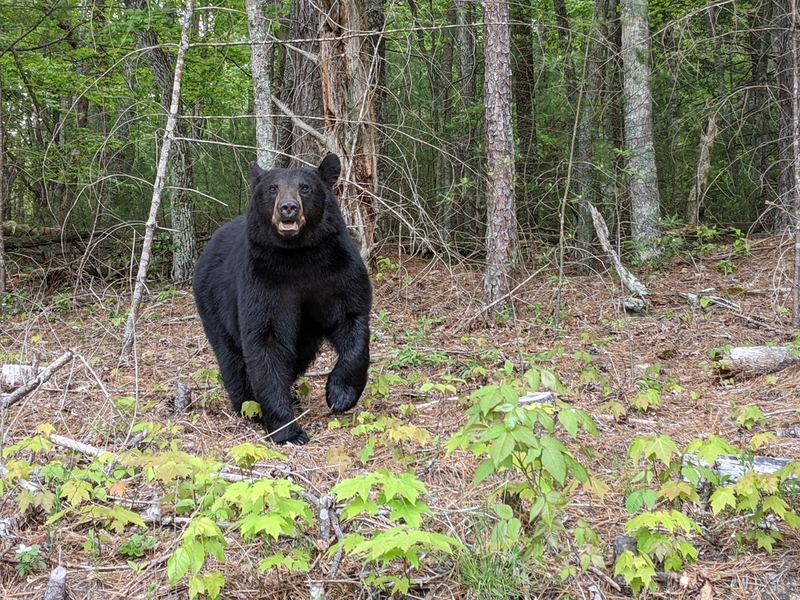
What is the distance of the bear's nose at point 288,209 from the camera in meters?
4.54

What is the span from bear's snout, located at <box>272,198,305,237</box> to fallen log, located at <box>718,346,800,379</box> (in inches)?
136

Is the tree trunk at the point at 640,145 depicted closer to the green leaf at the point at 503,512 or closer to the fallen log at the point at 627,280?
the fallen log at the point at 627,280

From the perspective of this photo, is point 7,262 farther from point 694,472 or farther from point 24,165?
point 694,472

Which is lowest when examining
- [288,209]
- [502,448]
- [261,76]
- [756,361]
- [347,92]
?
[756,361]

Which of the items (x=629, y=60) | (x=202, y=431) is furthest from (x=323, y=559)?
(x=629, y=60)

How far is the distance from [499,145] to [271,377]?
394cm

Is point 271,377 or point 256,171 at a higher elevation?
point 256,171

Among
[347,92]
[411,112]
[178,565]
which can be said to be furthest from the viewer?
[347,92]

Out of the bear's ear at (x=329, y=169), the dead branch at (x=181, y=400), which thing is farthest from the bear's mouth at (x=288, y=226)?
the dead branch at (x=181, y=400)

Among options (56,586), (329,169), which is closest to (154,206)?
(329,169)

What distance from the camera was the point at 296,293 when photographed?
4863mm

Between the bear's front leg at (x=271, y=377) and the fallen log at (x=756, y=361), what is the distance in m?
3.33

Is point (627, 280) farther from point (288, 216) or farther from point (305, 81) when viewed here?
point (288, 216)

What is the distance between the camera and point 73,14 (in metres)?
12.1
